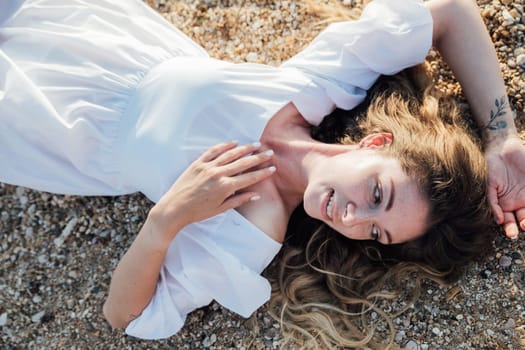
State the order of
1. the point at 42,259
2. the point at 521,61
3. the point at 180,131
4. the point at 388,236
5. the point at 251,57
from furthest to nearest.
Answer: the point at 251,57 → the point at 42,259 → the point at 521,61 → the point at 180,131 → the point at 388,236

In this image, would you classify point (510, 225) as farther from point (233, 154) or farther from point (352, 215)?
A: point (233, 154)

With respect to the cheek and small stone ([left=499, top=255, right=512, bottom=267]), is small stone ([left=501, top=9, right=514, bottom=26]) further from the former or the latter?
the cheek

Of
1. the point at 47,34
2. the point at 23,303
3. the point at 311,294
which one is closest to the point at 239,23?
the point at 47,34

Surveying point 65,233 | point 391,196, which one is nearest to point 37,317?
point 65,233

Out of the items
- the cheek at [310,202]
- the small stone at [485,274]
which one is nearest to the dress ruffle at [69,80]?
the cheek at [310,202]

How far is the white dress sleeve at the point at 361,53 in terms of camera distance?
11.7 feet

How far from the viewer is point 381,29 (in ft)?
11.7

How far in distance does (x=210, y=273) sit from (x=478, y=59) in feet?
6.95

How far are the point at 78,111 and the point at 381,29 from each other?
75.5 inches

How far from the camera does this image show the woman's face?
3.18 metres

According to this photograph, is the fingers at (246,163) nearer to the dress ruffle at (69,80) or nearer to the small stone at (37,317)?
the dress ruffle at (69,80)

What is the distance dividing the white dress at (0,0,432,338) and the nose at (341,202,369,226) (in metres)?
0.54

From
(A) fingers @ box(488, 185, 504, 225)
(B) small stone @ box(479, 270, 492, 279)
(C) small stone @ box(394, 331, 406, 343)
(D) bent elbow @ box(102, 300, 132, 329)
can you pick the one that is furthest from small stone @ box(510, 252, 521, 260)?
(D) bent elbow @ box(102, 300, 132, 329)

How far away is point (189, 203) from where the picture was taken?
3348mm
